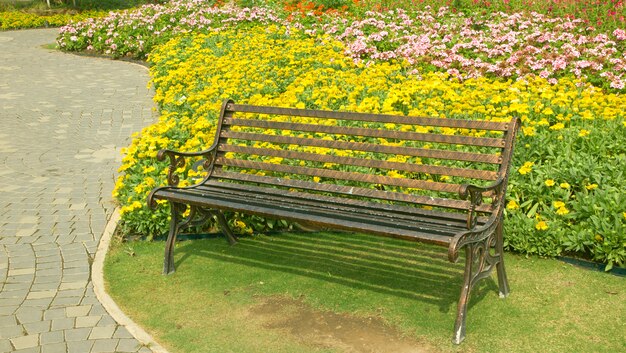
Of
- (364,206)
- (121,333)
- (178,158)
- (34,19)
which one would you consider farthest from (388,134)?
(34,19)

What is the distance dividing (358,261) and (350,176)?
2.44ft

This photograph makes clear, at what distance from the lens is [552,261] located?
505 centimetres

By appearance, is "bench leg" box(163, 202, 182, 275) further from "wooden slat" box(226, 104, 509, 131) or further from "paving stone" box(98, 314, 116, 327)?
"wooden slat" box(226, 104, 509, 131)

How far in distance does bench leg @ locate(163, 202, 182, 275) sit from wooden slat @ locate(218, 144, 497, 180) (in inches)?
24.2

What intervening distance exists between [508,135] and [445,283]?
1085 mm

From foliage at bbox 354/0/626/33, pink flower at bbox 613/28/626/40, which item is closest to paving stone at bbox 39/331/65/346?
pink flower at bbox 613/28/626/40

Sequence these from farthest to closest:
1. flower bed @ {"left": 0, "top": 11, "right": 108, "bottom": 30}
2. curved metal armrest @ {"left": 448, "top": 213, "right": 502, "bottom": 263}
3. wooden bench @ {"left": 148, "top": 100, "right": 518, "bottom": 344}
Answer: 1. flower bed @ {"left": 0, "top": 11, "right": 108, "bottom": 30}
2. wooden bench @ {"left": 148, "top": 100, "right": 518, "bottom": 344}
3. curved metal armrest @ {"left": 448, "top": 213, "right": 502, "bottom": 263}

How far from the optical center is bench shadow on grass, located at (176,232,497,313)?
473 centimetres

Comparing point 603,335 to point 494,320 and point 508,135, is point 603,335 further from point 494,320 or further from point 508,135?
point 508,135

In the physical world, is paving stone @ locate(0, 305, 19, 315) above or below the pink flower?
below

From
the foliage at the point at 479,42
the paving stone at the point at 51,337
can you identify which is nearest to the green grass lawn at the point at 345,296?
the paving stone at the point at 51,337

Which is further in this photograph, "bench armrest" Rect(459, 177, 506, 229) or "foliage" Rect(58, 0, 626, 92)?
"foliage" Rect(58, 0, 626, 92)

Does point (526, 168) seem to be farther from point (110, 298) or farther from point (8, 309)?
point (8, 309)

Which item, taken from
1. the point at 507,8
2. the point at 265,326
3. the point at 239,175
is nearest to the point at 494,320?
the point at 265,326
